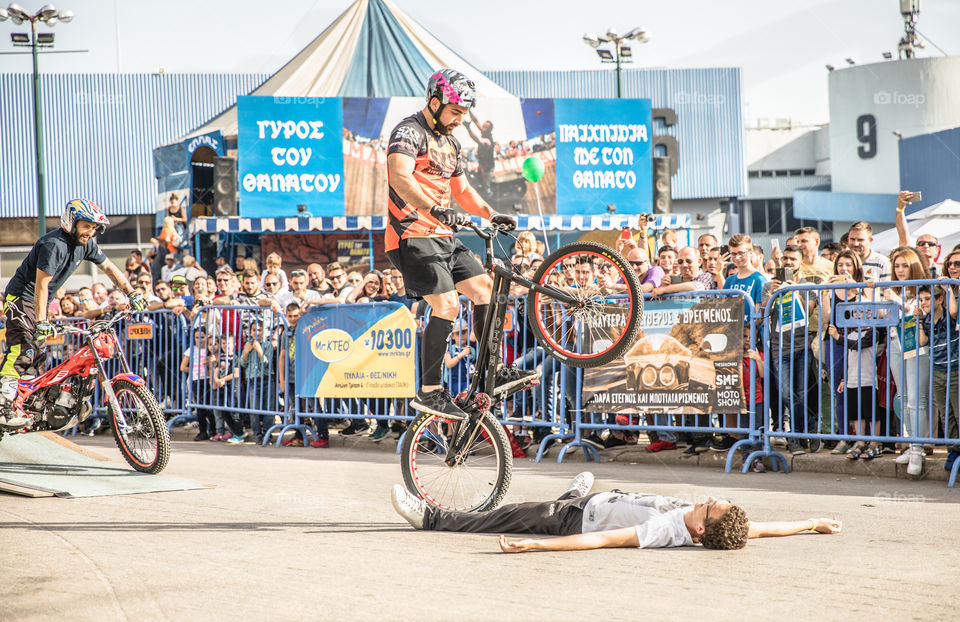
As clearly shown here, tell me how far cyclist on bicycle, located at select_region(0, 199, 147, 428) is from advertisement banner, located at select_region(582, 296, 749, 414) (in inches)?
178

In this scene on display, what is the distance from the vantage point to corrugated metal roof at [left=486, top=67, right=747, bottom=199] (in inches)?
1715

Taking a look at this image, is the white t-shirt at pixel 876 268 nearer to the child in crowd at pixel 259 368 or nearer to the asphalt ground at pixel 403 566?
the asphalt ground at pixel 403 566

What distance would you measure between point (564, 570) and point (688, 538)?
2.91ft

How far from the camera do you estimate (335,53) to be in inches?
960

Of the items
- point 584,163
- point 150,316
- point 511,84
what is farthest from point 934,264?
point 511,84

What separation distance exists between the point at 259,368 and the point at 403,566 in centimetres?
745

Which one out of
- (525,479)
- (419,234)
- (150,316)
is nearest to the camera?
(419,234)

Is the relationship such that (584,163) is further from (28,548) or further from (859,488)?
(28,548)

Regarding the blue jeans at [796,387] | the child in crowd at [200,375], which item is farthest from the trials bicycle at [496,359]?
the child in crowd at [200,375]

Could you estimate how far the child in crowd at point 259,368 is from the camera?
11547mm

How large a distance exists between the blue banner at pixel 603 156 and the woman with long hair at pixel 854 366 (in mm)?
14949

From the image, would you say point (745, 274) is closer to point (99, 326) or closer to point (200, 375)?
point (99, 326)

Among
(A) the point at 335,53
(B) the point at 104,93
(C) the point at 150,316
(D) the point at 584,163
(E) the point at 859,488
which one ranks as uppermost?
(B) the point at 104,93

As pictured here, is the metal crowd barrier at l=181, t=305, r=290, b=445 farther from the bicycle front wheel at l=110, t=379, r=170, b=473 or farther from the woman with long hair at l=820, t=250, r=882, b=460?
the woman with long hair at l=820, t=250, r=882, b=460
